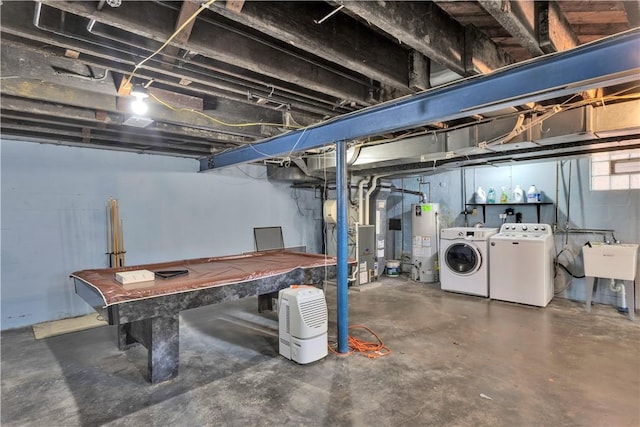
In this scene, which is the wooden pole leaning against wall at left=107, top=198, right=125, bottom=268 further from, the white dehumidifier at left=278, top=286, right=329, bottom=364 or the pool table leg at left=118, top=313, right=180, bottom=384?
the white dehumidifier at left=278, top=286, right=329, bottom=364

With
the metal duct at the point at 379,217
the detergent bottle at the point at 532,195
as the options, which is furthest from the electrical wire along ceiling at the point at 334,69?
the metal duct at the point at 379,217

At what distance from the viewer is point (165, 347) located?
107 inches

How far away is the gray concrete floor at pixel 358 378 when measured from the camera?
2223 mm

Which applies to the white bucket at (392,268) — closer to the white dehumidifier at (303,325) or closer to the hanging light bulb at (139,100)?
the white dehumidifier at (303,325)

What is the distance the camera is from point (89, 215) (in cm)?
450

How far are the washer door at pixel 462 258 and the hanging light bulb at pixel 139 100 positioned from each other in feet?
15.4

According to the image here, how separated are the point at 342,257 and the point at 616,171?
425 centimetres

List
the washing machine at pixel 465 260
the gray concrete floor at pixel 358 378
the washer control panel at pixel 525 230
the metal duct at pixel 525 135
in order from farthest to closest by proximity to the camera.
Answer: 1. the washing machine at pixel 465 260
2. the washer control panel at pixel 525 230
3. the metal duct at pixel 525 135
4. the gray concrete floor at pixel 358 378

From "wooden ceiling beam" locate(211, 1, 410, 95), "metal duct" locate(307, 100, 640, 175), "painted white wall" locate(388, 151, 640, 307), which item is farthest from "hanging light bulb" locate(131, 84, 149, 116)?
"painted white wall" locate(388, 151, 640, 307)

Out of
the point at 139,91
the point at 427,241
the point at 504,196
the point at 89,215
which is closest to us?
the point at 139,91

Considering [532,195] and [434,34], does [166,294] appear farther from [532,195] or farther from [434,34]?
[532,195]

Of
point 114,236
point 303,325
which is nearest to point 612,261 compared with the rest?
point 303,325

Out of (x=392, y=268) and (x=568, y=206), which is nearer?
(x=568, y=206)

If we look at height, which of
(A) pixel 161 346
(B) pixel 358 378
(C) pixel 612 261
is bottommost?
(B) pixel 358 378
